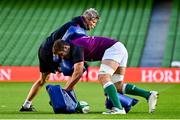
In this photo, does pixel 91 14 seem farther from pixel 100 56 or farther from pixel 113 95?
pixel 113 95

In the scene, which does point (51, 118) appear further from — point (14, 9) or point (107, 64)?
point (14, 9)

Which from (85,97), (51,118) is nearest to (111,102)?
(51,118)

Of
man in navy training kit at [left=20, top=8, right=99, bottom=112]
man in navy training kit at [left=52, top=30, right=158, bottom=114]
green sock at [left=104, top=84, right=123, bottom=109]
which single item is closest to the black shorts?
man in navy training kit at [left=20, top=8, right=99, bottom=112]

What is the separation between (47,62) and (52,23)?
80.4ft

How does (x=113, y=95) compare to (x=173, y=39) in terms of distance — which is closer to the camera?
(x=113, y=95)

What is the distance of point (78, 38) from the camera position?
1248 centimetres

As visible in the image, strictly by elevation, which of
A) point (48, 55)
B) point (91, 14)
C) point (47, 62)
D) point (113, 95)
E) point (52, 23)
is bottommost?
point (113, 95)

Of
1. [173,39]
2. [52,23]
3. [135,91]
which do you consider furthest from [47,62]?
[52,23]

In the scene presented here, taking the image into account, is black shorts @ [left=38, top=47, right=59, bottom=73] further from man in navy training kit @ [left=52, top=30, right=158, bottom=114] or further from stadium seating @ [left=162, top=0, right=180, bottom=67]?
stadium seating @ [left=162, top=0, right=180, bottom=67]

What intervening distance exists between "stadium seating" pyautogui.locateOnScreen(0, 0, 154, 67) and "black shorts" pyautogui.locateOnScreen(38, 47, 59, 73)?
19.5 meters

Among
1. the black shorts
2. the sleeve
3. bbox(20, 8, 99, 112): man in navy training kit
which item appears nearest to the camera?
the sleeve

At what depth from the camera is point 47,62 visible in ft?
45.0

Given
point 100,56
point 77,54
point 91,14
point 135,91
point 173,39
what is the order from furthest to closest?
point 173,39 < point 135,91 < point 91,14 < point 100,56 < point 77,54

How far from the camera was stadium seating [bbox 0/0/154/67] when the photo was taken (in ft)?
115
